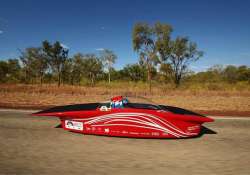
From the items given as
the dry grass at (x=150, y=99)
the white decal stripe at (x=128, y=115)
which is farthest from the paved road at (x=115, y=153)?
the dry grass at (x=150, y=99)

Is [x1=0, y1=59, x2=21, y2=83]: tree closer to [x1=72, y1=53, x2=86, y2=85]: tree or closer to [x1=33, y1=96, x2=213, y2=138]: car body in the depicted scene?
[x1=72, y1=53, x2=86, y2=85]: tree

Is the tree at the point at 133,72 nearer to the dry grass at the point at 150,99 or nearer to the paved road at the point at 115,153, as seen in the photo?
the dry grass at the point at 150,99

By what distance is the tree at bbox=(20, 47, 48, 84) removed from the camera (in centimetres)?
4684

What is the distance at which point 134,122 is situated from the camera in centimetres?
533

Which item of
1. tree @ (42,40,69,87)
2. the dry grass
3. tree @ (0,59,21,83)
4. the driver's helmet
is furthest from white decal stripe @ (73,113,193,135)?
tree @ (0,59,21,83)

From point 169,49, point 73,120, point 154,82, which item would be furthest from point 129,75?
point 73,120

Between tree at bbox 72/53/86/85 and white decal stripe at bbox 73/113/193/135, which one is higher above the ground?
tree at bbox 72/53/86/85

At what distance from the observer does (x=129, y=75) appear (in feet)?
195

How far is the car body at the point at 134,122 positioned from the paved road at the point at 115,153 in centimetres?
20

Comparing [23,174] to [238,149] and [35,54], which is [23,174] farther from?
[35,54]

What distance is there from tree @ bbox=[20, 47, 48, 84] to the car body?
42607 millimetres

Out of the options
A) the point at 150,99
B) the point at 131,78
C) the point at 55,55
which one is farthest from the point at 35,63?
the point at 150,99

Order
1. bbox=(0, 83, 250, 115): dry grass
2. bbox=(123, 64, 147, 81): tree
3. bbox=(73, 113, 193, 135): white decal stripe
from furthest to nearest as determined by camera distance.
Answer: bbox=(123, 64, 147, 81): tree, bbox=(0, 83, 250, 115): dry grass, bbox=(73, 113, 193, 135): white decal stripe

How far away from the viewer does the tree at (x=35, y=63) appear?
1844 inches
